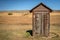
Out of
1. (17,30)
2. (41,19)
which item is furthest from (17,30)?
(41,19)

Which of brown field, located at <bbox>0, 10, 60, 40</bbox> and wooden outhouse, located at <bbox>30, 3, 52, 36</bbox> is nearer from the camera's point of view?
brown field, located at <bbox>0, 10, 60, 40</bbox>

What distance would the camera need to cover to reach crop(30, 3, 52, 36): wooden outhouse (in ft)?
52.2

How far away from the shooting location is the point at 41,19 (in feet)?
52.6

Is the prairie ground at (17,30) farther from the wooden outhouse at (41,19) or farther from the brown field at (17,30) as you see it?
the wooden outhouse at (41,19)

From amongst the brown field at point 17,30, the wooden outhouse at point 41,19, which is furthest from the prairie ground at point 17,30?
the wooden outhouse at point 41,19

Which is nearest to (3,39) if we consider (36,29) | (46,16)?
(36,29)

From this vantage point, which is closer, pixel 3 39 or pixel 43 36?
pixel 3 39

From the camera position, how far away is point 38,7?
15906 millimetres

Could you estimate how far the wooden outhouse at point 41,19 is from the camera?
15.9m

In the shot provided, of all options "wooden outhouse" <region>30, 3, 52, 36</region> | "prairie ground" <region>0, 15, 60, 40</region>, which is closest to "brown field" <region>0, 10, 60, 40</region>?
"prairie ground" <region>0, 15, 60, 40</region>

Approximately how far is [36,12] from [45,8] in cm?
88

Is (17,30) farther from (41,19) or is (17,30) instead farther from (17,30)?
(41,19)

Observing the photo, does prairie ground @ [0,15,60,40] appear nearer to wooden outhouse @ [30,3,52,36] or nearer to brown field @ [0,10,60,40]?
brown field @ [0,10,60,40]

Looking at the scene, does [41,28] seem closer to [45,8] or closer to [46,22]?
[46,22]
